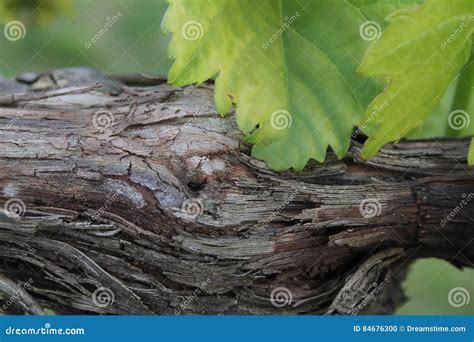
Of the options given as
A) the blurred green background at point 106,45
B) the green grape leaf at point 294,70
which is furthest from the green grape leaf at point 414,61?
Result: the blurred green background at point 106,45

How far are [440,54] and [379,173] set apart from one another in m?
0.22

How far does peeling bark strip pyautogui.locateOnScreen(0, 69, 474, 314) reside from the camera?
1.02 meters

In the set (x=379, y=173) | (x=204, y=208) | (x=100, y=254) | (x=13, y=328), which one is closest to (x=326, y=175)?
(x=379, y=173)

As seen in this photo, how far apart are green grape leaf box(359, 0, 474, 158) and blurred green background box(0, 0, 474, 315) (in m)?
0.24

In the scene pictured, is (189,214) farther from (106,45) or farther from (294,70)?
(106,45)

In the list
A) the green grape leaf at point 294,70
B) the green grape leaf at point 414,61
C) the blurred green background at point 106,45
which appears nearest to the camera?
the green grape leaf at point 414,61

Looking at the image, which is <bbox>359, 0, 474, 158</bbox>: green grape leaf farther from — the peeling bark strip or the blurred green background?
the blurred green background

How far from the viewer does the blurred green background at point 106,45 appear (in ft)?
4.00

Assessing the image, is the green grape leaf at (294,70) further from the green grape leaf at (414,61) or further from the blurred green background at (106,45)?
the blurred green background at (106,45)

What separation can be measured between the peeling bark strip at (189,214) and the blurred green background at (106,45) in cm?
15

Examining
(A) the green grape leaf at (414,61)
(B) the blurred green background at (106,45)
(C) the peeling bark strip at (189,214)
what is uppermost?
(B) the blurred green background at (106,45)

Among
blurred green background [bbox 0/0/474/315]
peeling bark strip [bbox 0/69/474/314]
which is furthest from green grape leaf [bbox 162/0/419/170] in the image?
blurred green background [bbox 0/0/474/315]

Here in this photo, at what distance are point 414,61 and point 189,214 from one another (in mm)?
368

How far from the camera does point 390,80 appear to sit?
0.91 metres
